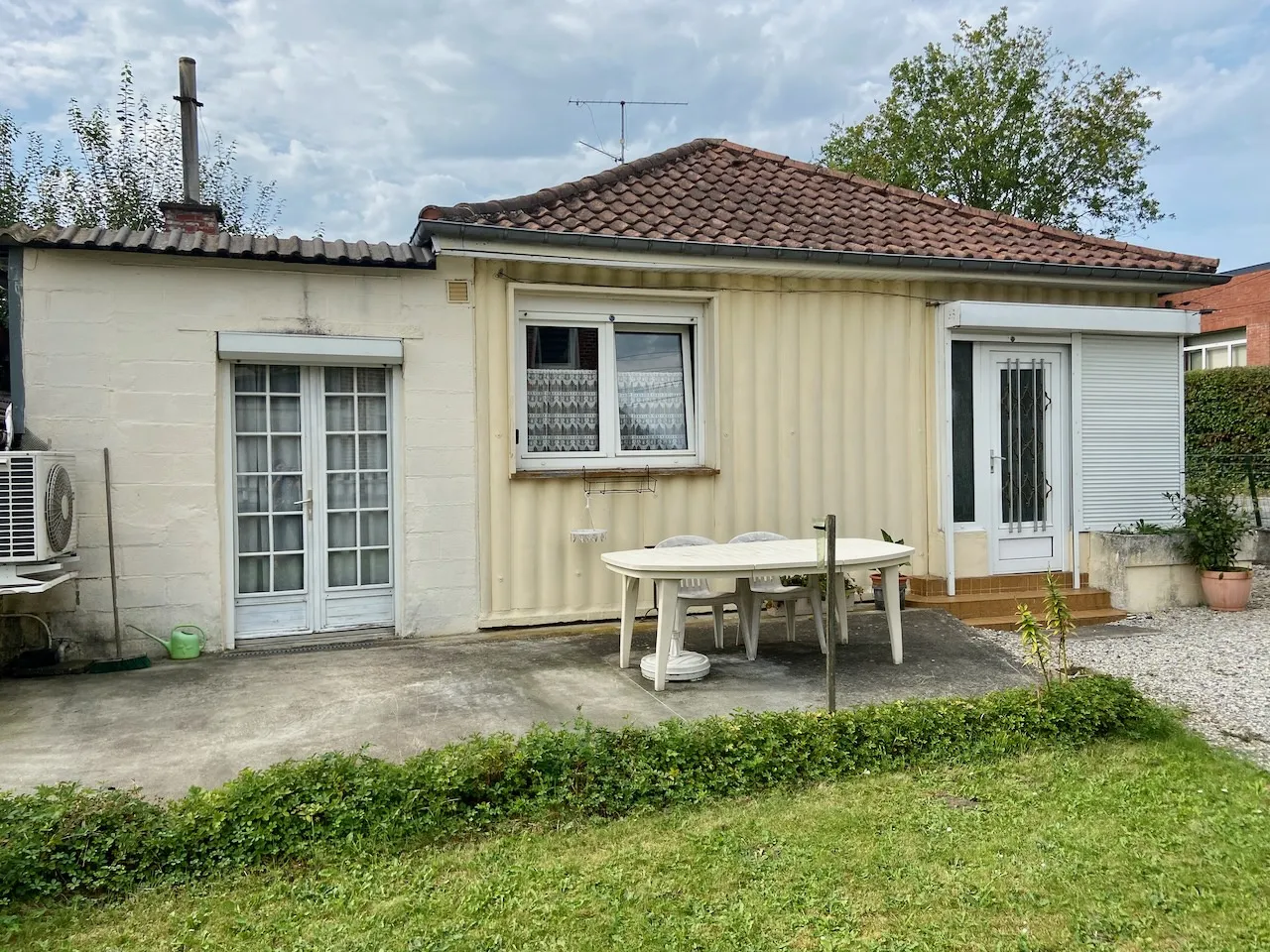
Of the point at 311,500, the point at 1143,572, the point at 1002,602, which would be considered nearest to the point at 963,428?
the point at 1002,602

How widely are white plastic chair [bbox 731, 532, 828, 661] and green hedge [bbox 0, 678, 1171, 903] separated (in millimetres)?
1546

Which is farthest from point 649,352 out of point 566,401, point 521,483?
point 521,483

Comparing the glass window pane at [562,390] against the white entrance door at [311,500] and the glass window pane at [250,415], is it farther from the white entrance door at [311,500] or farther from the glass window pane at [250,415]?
the glass window pane at [250,415]

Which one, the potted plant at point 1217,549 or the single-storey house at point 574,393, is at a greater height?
the single-storey house at point 574,393

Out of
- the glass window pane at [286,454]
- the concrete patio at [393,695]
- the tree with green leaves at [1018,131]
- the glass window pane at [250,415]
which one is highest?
the tree with green leaves at [1018,131]

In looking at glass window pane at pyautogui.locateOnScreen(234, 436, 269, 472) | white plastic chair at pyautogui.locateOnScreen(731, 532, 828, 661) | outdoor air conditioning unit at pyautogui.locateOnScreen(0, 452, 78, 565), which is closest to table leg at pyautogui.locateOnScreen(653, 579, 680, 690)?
white plastic chair at pyautogui.locateOnScreen(731, 532, 828, 661)

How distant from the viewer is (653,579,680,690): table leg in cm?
494

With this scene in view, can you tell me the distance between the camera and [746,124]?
63.8ft

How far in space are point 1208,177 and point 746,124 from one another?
915 cm

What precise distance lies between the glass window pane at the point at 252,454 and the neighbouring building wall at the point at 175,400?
155mm

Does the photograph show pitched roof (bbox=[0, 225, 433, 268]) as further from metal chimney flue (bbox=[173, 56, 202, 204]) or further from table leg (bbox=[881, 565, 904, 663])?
table leg (bbox=[881, 565, 904, 663])

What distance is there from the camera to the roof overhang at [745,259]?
20.7 feet

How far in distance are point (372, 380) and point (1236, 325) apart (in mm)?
22703

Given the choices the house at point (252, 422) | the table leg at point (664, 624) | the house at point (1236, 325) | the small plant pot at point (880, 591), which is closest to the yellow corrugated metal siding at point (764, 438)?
the house at point (252, 422)
